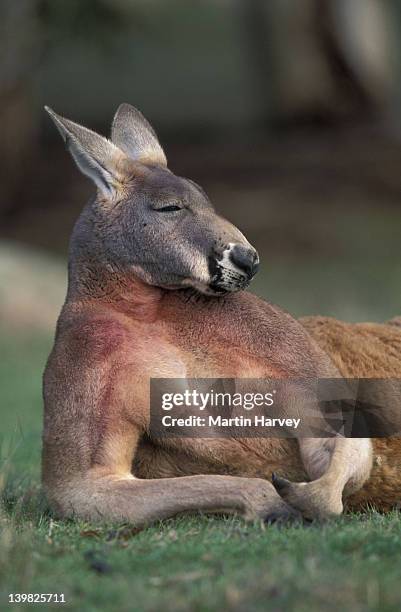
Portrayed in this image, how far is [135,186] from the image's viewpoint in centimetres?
507

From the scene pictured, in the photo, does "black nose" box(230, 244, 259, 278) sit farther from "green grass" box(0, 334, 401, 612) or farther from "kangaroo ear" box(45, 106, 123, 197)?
"green grass" box(0, 334, 401, 612)

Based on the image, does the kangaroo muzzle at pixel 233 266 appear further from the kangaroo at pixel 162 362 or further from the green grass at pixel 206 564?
the green grass at pixel 206 564

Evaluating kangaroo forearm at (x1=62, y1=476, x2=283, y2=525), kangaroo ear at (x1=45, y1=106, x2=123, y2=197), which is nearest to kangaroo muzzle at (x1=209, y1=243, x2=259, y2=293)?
kangaroo ear at (x1=45, y1=106, x2=123, y2=197)

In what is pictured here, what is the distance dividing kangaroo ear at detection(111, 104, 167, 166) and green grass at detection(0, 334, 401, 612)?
1731mm

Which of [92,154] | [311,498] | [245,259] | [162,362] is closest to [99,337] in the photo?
[162,362]

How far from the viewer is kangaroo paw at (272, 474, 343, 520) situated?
439cm

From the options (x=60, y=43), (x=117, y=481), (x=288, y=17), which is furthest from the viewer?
(x=288, y=17)

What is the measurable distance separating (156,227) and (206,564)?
159 centimetres

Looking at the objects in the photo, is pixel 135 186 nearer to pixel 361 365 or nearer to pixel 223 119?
pixel 361 365

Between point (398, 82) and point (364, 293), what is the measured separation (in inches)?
332

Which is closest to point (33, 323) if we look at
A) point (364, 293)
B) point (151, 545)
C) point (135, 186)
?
point (364, 293)

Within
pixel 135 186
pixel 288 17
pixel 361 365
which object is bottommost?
pixel 361 365

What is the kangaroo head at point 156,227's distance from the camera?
4.75 metres

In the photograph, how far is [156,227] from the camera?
16.0ft
